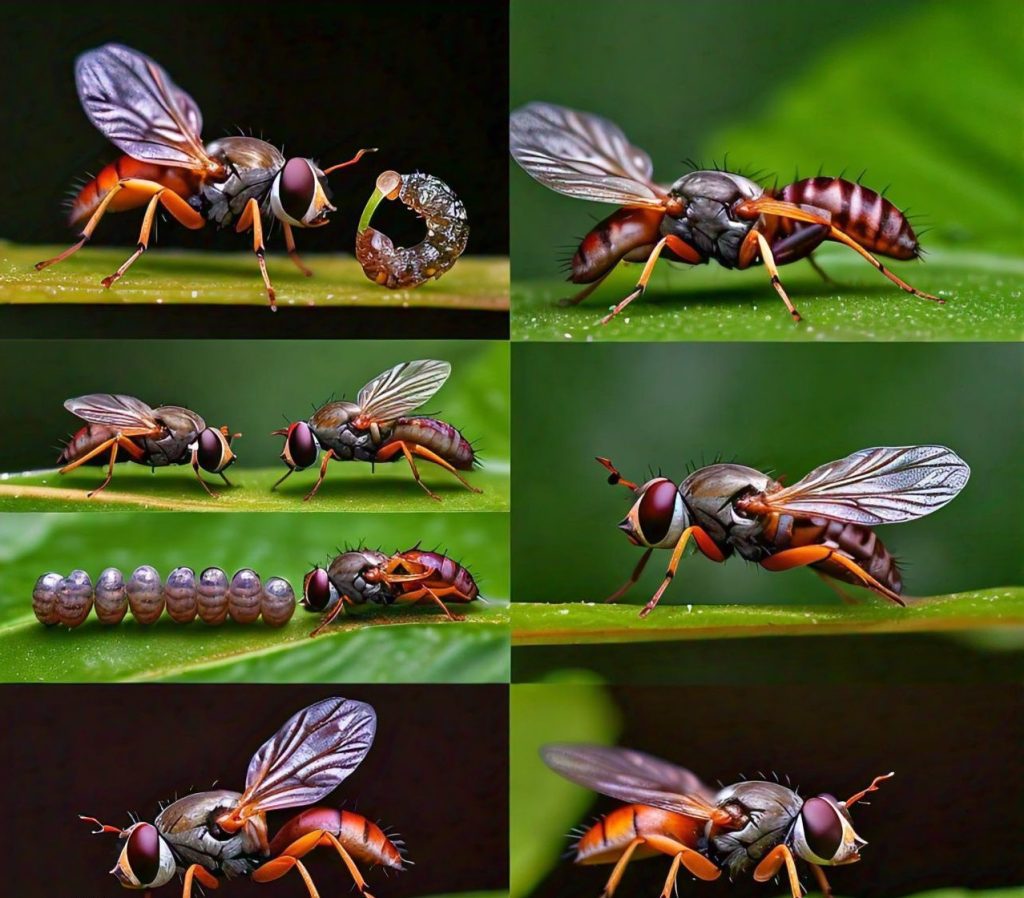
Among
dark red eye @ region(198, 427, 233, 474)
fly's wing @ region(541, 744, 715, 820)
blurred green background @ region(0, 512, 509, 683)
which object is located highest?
dark red eye @ region(198, 427, 233, 474)

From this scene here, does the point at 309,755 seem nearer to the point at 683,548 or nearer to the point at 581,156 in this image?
the point at 683,548

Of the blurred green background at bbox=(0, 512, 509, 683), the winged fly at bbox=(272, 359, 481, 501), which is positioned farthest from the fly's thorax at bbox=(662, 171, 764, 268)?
the blurred green background at bbox=(0, 512, 509, 683)

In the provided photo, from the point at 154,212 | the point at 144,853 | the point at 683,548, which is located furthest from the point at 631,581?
the point at 154,212

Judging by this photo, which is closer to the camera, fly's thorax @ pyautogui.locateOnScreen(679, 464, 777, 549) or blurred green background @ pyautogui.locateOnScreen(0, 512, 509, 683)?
fly's thorax @ pyautogui.locateOnScreen(679, 464, 777, 549)

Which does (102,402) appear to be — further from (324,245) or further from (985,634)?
(985,634)

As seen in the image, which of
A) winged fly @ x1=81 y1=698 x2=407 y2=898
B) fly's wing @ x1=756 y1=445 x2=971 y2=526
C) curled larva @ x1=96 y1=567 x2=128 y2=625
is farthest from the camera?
curled larva @ x1=96 y1=567 x2=128 y2=625

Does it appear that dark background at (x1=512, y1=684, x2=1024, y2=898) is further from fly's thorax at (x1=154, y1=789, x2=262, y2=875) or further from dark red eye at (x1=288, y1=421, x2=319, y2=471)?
dark red eye at (x1=288, y1=421, x2=319, y2=471)

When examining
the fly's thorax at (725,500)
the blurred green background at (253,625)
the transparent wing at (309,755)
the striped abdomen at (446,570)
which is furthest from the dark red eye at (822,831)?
the transparent wing at (309,755)

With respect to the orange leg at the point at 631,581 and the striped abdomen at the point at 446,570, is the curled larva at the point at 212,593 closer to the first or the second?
the striped abdomen at the point at 446,570

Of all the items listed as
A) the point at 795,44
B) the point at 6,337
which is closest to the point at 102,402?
the point at 6,337
